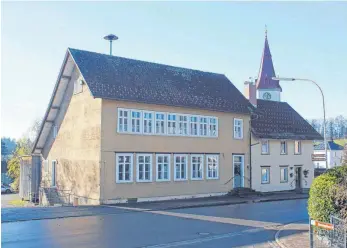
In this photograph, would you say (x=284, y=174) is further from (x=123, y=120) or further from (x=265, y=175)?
(x=123, y=120)

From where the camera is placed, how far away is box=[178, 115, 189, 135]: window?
1150 inches

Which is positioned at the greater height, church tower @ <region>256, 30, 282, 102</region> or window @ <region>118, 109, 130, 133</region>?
church tower @ <region>256, 30, 282, 102</region>

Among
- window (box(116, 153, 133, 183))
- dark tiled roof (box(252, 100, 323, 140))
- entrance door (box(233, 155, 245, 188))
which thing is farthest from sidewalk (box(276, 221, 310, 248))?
dark tiled roof (box(252, 100, 323, 140))

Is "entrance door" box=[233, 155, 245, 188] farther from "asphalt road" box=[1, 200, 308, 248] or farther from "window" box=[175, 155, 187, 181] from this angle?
"asphalt road" box=[1, 200, 308, 248]

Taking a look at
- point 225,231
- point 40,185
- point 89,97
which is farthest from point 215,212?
point 40,185

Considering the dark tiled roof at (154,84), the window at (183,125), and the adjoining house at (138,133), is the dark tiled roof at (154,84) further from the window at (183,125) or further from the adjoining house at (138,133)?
Answer: the window at (183,125)

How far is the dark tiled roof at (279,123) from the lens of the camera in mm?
35750

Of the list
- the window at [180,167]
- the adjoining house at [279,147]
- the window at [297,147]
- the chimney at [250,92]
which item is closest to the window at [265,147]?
the adjoining house at [279,147]

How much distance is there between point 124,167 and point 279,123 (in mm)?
17592

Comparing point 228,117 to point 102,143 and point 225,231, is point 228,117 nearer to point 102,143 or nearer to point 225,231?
point 102,143

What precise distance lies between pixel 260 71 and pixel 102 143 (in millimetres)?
32926

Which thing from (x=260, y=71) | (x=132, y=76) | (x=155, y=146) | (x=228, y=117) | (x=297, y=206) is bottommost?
(x=297, y=206)

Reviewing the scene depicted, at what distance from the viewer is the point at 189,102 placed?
29.5 meters

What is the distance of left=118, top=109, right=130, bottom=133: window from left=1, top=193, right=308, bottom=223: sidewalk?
183 inches
